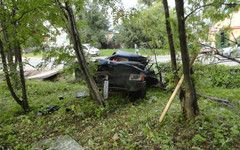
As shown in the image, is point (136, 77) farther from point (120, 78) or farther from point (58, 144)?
point (58, 144)

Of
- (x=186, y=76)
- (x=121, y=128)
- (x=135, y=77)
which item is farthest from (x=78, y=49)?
(x=186, y=76)

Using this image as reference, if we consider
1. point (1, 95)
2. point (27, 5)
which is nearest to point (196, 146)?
point (27, 5)

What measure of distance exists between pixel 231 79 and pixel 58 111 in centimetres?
702

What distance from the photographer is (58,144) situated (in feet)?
8.80

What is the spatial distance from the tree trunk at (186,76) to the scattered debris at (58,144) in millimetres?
2036

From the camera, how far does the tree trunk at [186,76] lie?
7.50ft

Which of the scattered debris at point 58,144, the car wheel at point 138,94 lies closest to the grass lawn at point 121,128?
the scattered debris at point 58,144

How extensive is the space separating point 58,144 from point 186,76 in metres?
2.55

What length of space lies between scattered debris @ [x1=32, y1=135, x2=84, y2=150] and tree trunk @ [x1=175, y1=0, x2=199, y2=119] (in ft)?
6.68

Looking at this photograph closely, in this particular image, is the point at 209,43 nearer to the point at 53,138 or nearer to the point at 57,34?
the point at 53,138

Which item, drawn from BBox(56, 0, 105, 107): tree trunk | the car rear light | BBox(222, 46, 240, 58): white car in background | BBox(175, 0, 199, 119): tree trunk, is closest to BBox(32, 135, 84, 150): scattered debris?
BBox(56, 0, 105, 107): tree trunk

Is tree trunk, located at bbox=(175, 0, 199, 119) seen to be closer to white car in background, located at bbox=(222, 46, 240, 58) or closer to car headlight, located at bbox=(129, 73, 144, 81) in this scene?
white car in background, located at bbox=(222, 46, 240, 58)

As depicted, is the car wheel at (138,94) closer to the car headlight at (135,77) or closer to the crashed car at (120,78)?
the crashed car at (120,78)

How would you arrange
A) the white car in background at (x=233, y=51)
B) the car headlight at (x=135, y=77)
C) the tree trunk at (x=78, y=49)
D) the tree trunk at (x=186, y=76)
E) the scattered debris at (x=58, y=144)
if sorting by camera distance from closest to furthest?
the tree trunk at (x=186, y=76) → the white car in background at (x=233, y=51) → the scattered debris at (x=58, y=144) → the tree trunk at (x=78, y=49) → the car headlight at (x=135, y=77)
